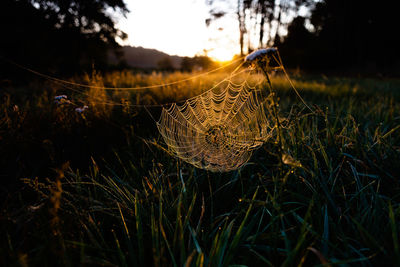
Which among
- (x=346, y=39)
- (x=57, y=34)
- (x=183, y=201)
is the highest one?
(x=346, y=39)

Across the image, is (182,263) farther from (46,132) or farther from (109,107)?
(109,107)

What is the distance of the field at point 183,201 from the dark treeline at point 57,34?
7318mm

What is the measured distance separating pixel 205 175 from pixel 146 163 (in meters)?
0.54

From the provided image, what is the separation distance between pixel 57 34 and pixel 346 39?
25.9 metres

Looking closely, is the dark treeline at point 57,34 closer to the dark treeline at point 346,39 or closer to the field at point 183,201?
the field at point 183,201

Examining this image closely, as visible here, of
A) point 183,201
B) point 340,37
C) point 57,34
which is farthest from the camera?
point 340,37

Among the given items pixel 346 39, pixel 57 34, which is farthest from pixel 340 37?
pixel 57 34

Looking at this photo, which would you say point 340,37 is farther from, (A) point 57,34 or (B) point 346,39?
(A) point 57,34

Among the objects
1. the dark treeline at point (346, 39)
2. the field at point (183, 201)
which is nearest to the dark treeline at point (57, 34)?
the field at point (183, 201)

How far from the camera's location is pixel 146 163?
169 cm

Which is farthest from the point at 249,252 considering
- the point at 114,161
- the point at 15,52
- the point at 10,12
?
the point at 10,12

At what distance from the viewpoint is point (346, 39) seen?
20.7m

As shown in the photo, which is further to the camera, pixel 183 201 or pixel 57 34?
pixel 57 34

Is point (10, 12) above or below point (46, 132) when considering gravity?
above
